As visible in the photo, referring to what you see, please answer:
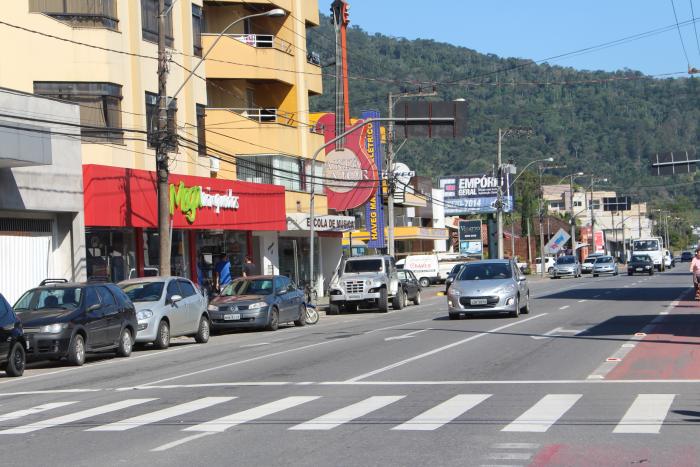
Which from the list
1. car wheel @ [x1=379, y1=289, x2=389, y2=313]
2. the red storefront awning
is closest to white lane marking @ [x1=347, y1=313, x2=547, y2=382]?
car wheel @ [x1=379, y1=289, x2=389, y2=313]

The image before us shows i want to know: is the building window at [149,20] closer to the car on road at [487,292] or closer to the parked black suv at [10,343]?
the car on road at [487,292]

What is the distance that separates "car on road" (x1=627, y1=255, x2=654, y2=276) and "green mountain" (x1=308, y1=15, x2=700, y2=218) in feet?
247

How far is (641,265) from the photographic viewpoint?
Result: 250 feet

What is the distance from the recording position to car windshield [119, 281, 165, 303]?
1000 inches

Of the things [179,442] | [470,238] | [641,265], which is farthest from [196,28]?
[470,238]

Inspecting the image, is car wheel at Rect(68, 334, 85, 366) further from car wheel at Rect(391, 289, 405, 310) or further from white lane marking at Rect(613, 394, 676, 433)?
car wheel at Rect(391, 289, 405, 310)

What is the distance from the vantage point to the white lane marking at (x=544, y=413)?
10.8 m

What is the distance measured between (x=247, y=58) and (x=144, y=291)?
22281 mm

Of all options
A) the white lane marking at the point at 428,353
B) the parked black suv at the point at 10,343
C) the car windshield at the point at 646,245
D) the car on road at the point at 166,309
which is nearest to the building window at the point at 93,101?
the car on road at the point at 166,309

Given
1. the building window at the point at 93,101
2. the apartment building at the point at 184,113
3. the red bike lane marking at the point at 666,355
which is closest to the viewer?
the red bike lane marking at the point at 666,355

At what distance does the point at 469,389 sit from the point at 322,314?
1045 inches

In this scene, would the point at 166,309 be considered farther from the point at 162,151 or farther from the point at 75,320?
the point at 162,151

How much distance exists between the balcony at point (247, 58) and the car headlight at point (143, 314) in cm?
2156

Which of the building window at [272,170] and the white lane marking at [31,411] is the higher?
the building window at [272,170]
